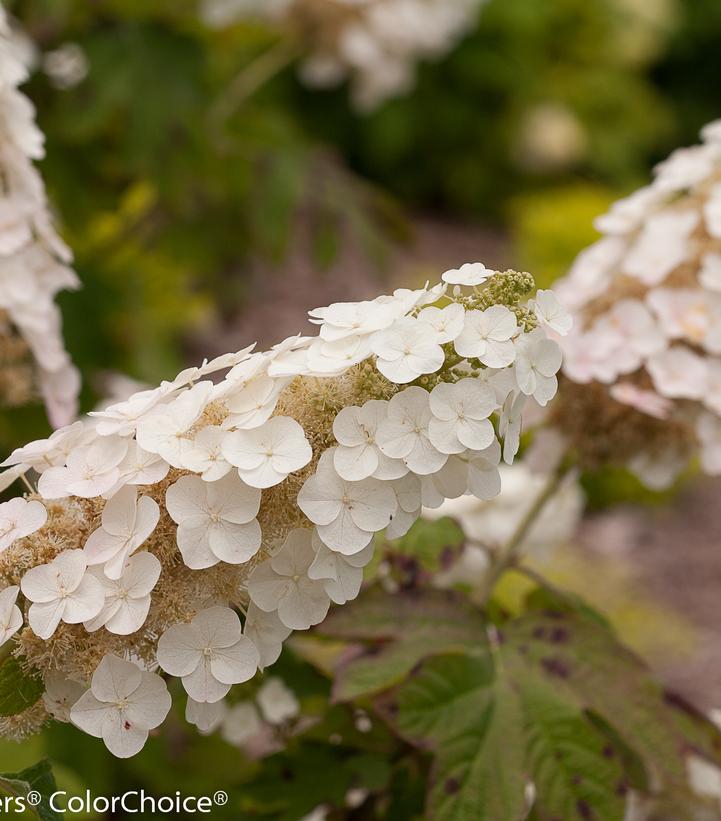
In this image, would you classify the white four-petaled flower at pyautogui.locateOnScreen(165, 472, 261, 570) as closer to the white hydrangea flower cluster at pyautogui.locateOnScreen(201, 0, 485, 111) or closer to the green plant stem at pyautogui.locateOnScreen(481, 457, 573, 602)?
the green plant stem at pyautogui.locateOnScreen(481, 457, 573, 602)

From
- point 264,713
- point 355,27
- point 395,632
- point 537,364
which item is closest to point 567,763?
point 395,632

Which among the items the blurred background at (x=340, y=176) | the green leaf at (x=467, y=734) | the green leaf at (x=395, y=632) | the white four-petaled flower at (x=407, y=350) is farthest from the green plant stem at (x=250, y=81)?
the white four-petaled flower at (x=407, y=350)

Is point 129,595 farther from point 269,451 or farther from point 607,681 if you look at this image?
point 607,681

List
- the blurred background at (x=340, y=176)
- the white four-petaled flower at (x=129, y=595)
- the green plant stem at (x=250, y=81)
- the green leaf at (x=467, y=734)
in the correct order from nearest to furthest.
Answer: the white four-petaled flower at (x=129, y=595)
the green leaf at (x=467, y=734)
the blurred background at (x=340, y=176)
the green plant stem at (x=250, y=81)

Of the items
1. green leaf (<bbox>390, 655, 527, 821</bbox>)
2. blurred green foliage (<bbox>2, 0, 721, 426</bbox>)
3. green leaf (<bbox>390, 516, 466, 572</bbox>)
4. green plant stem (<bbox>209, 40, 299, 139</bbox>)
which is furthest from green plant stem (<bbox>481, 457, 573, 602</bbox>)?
green plant stem (<bbox>209, 40, 299, 139</bbox>)

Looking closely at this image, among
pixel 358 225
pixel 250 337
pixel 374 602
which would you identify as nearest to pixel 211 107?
pixel 358 225

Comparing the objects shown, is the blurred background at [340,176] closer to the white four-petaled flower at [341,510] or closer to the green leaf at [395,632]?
the green leaf at [395,632]
